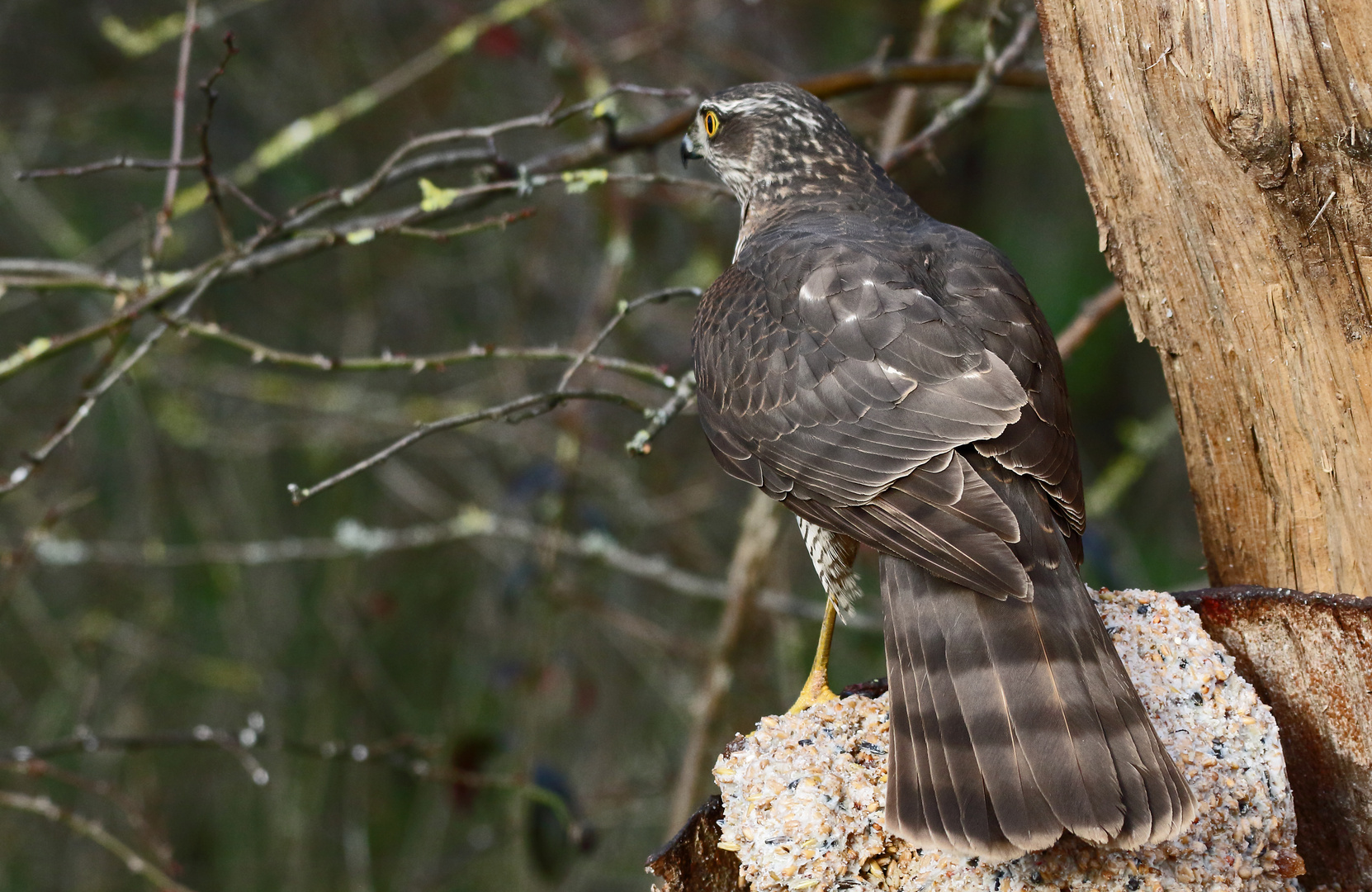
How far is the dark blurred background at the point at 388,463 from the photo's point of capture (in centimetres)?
532

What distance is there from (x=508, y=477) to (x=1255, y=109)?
4.59m

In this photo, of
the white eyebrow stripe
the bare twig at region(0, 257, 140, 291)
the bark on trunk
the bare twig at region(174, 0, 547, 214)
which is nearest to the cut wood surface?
the bark on trunk

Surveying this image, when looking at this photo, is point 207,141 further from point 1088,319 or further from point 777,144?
point 1088,319

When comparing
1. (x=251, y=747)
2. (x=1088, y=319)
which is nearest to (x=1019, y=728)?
(x=1088, y=319)

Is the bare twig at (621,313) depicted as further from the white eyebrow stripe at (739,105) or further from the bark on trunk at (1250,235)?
the bark on trunk at (1250,235)

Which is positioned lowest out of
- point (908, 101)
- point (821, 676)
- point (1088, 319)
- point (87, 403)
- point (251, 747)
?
point (821, 676)

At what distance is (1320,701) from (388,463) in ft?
15.7

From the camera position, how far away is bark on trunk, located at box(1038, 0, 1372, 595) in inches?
80.5

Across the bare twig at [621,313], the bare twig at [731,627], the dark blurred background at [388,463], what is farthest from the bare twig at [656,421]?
the dark blurred background at [388,463]

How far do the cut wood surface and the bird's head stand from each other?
64.5 inches

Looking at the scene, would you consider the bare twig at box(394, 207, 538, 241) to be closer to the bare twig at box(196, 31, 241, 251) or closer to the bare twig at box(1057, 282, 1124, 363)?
the bare twig at box(196, 31, 241, 251)

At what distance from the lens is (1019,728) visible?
1785 mm

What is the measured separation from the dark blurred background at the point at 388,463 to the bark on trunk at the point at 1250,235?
90.9 inches

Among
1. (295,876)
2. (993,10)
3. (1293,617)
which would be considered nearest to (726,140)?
(993,10)
